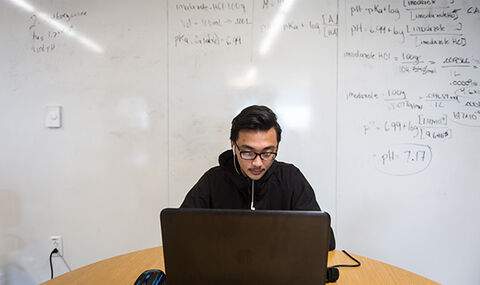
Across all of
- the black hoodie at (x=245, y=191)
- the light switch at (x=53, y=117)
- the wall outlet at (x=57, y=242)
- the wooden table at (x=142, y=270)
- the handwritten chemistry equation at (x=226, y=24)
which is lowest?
the wall outlet at (x=57, y=242)

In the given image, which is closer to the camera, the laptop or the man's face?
the laptop

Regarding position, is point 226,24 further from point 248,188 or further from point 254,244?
point 254,244

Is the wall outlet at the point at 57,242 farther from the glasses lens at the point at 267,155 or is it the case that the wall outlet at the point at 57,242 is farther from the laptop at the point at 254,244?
the laptop at the point at 254,244

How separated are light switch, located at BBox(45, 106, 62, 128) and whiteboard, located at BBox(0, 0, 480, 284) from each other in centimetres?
4

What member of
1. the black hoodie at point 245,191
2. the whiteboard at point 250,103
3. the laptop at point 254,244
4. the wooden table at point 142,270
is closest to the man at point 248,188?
the black hoodie at point 245,191

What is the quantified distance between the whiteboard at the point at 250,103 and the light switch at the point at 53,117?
1.5 inches

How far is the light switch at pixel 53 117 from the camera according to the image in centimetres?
210

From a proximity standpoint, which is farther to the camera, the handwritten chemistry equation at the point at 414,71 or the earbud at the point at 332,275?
the handwritten chemistry equation at the point at 414,71

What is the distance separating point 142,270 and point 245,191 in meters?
0.52

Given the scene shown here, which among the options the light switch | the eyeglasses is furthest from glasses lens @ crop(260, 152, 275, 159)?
the light switch

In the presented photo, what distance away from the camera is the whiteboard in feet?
6.61

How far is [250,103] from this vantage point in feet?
6.73

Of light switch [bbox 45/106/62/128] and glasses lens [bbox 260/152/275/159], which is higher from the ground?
light switch [bbox 45/106/62/128]

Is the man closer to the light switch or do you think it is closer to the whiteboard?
the whiteboard
